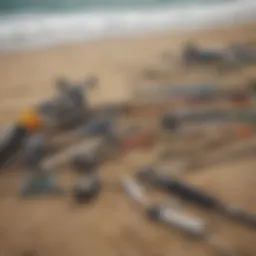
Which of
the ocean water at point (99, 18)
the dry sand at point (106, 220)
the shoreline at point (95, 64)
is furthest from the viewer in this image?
the ocean water at point (99, 18)

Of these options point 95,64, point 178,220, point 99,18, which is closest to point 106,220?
point 178,220

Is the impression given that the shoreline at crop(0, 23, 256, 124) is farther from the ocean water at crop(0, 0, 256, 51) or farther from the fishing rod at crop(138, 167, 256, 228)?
the fishing rod at crop(138, 167, 256, 228)

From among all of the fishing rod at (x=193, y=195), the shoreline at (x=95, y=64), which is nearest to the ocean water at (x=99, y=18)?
the shoreline at (x=95, y=64)

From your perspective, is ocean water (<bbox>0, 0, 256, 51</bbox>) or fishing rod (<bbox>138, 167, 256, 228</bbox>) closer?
fishing rod (<bbox>138, 167, 256, 228</bbox>)

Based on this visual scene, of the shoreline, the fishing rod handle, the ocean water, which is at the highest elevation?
the ocean water

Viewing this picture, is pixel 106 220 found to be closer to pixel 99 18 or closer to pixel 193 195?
pixel 193 195

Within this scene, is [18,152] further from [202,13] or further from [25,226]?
[202,13]

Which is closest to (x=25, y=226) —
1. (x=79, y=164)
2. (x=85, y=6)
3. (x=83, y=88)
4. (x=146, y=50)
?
(x=79, y=164)

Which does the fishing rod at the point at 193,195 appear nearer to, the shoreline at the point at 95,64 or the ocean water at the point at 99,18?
the shoreline at the point at 95,64

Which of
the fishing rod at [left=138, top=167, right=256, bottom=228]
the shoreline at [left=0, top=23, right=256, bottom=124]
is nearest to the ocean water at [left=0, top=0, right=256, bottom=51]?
the shoreline at [left=0, top=23, right=256, bottom=124]
